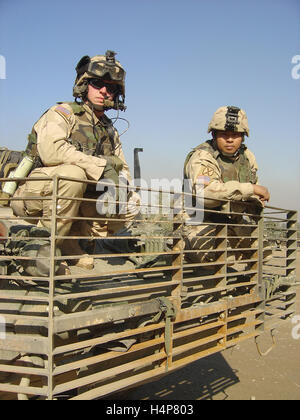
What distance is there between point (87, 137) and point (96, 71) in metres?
0.60

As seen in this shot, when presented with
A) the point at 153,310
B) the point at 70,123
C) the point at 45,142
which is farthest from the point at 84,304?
the point at 70,123

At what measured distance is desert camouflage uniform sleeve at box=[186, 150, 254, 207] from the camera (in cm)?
367

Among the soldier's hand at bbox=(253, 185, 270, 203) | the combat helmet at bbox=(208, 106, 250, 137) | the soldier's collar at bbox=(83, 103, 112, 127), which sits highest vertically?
the combat helmet at bbox=(208, 106, 250, 137)

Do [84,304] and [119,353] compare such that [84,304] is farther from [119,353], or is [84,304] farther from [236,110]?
[236,110]

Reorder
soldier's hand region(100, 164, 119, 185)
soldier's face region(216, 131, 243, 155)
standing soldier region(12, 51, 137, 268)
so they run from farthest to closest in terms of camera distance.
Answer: soldier's face region(216, 131, 243, 155), soldier's hand region(100, 164, 119, 185), standing soldier region(12, 51, 137, 268)

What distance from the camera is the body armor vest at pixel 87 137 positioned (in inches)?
129

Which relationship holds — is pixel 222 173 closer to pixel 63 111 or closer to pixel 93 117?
pixel 93 117

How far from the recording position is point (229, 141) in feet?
14.1

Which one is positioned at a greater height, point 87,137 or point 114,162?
point 87,137

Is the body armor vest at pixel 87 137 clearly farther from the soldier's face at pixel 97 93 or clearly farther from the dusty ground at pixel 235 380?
the dusty ground at pixel 235 380

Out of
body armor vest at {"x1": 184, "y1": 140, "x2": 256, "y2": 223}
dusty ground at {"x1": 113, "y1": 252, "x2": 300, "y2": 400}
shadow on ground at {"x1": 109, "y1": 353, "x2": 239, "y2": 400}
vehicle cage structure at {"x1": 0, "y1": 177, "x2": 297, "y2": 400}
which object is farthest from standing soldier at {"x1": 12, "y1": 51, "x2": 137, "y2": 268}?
dusty ground at {"x1": 113, "y1": 252, "x2": 300, "y2": 400}

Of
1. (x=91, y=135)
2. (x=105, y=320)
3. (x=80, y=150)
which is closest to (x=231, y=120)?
(x=91, y=135)

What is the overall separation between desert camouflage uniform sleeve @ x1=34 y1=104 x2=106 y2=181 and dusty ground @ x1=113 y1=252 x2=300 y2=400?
2810mm

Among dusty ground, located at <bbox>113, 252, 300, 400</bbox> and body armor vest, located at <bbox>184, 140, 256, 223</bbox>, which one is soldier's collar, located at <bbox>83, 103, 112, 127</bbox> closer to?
body armor vest, located at <bbox>184, 140, 256, 223</bbox>
